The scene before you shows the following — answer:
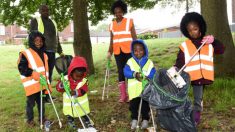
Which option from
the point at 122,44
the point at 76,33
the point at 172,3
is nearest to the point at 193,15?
the point at 122,44

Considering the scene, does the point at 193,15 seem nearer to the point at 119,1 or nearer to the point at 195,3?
the point at 119,1

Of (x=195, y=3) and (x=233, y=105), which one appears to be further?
(x=195, y=3)

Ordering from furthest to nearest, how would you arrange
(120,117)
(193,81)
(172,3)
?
(172,3) → (120,117) → (193,81)

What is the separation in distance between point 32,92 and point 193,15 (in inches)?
118

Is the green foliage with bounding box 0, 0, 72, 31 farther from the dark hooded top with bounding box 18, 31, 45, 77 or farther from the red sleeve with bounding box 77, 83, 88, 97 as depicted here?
the red sleeve with bounding box 77, 83, 88, 97

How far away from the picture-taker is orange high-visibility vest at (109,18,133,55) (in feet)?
25.3

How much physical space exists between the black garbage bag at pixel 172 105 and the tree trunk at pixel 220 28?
4.06 meters

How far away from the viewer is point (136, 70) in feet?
Answer: 20.9

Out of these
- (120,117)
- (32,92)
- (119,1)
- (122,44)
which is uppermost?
(119,1)

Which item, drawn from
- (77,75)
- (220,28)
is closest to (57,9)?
(220,28)

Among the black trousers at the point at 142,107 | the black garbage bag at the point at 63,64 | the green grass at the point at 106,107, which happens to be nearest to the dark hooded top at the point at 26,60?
the black garbage bag at the point at 63,64

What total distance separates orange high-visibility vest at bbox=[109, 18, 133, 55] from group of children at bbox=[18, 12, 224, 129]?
1181 mm

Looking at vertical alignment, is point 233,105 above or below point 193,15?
below

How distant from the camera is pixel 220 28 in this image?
9.08 m
